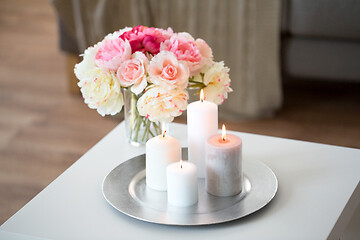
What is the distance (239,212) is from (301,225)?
0.09 metres

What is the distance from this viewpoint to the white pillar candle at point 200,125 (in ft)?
3.43

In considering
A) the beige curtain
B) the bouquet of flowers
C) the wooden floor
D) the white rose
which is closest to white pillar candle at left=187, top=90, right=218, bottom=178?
the bouquet of flowers

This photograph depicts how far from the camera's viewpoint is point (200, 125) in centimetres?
105

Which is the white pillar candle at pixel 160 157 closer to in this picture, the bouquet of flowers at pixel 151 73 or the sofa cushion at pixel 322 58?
the bouquet of flowers at pixel 151 73

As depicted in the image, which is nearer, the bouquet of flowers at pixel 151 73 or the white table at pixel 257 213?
the white table at pixel 257 213

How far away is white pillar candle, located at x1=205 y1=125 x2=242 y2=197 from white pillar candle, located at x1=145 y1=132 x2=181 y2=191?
0.06m

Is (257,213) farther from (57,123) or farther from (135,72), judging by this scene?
(57,123)

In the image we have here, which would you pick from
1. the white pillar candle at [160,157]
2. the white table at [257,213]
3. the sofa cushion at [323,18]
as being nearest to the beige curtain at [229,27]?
the sofa cushion at [323,18]

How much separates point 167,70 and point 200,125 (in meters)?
0.11

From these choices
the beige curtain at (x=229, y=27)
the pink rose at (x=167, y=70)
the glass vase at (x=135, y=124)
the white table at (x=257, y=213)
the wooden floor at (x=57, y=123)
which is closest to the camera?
the white table at (x=257, y=213)

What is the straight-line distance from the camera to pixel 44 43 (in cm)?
288

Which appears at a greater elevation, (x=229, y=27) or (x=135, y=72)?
(x=135, y=72)

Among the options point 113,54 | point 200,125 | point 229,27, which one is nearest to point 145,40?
point 113,54

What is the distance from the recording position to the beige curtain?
1.90m
